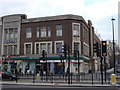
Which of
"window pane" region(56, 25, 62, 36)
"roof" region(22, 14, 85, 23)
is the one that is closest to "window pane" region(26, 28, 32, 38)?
"roof" region(22, 14, 85, 23)

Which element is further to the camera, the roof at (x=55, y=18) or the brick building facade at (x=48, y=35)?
the roof at (x=55, y=18)

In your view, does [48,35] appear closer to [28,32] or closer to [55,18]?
[55,18]

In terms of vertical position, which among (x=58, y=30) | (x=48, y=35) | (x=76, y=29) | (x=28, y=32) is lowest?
(x=48, y=35)

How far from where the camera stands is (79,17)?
51.0m

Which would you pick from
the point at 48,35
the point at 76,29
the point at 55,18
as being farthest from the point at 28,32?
the point at 76,29

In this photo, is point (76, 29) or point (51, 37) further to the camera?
point (51, 37)

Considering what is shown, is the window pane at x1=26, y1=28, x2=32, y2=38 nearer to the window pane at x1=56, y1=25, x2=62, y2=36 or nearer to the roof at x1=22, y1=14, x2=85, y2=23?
the roof at x1=22, y1=14, x2=85, y2=23

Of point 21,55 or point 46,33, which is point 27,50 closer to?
point 21,55

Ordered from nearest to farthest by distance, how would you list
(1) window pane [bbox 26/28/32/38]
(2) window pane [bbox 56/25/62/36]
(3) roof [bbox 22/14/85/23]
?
(3) roof [bbox 22/14/85/23]
(2) window pane [bbox 56/25/62/36]
(1) window pane [bbox 26/28/32/38]

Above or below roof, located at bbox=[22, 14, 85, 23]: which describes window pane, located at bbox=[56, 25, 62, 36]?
below

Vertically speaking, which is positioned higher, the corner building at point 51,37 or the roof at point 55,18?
the roof at point 55,18

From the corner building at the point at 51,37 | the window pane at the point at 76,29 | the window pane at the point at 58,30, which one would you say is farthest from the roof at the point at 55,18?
the window pane at the point at 58,30

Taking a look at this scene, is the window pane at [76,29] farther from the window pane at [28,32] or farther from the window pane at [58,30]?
the window pane at [28,32]

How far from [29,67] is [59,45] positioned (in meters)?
9.99
